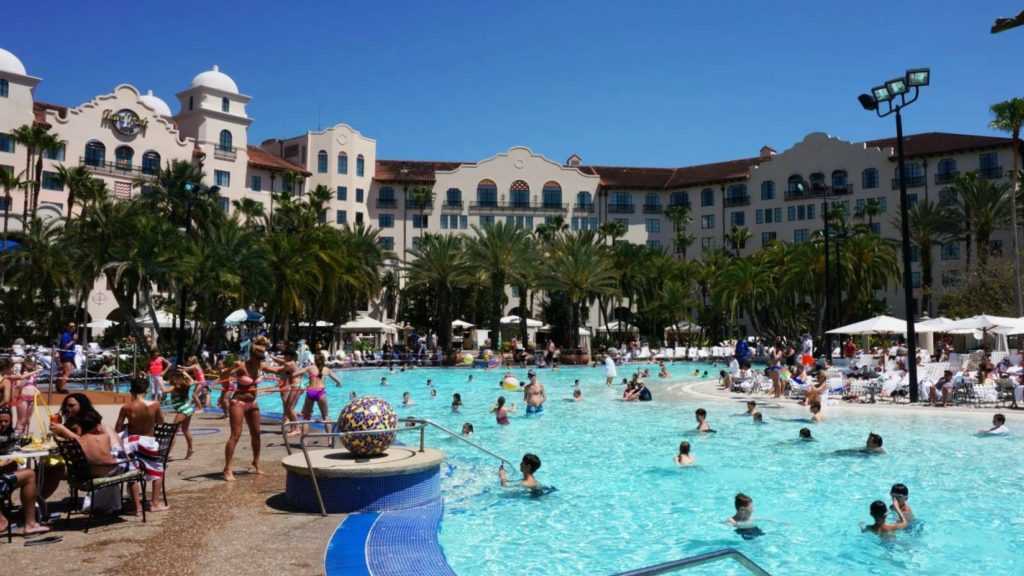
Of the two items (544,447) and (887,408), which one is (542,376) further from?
(544,447)

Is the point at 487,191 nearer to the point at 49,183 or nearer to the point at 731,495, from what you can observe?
the point at 49,183

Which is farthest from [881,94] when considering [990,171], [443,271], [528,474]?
[990,171]

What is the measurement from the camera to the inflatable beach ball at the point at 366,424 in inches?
335

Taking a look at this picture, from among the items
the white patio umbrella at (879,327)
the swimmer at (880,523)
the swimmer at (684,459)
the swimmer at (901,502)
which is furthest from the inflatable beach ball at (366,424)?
the white patio umbrella at (879,327)

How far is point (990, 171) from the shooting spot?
5947 centimetres

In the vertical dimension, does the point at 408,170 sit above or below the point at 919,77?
above

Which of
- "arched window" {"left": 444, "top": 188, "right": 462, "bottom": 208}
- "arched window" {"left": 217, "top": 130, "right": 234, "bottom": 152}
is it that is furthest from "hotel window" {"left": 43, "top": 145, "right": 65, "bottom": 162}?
"arched window" {"left": 444, "top": 188, "right": 462, "bottom": 208}

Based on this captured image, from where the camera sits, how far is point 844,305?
52.0 m

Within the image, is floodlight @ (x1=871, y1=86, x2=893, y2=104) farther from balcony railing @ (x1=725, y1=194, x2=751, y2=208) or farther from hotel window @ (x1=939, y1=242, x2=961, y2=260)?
balcony railing @ (x1=725, y1=194, x2=751, y2=208)

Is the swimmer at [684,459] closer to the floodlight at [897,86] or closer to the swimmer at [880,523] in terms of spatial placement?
the swimmer at [880,523]

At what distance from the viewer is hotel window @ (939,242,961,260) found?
6159cm

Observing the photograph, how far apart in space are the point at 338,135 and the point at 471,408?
2052 inches

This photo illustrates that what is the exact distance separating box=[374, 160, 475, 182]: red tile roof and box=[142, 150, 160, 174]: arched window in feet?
67.9

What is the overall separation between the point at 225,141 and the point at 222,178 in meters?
4.02
